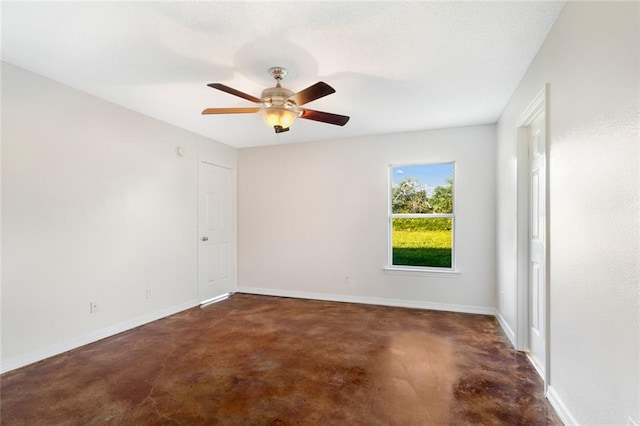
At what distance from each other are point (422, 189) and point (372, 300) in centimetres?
184

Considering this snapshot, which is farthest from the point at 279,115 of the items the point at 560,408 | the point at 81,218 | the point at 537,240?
the point at 560,408

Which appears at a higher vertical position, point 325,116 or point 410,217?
point 325,116

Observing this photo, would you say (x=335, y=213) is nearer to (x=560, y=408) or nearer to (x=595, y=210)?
(x=560, y=408)

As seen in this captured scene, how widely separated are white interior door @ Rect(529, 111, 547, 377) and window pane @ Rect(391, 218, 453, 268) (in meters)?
1.74

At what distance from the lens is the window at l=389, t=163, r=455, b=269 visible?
177 inches

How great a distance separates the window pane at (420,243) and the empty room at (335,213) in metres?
0.04

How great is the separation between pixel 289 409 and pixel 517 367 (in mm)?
1950

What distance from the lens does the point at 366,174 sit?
479cm

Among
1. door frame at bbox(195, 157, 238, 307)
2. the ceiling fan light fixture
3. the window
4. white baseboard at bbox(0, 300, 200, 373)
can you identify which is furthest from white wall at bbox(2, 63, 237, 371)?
the window

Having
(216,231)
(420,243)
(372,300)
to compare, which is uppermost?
(216,231)

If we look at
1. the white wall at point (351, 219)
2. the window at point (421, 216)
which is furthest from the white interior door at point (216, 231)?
the window at point (421, 216)

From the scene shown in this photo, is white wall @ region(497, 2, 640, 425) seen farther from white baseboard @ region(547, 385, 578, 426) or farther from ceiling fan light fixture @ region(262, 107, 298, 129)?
ceiling fan light fixture @ region(262, 107, 298, 129)

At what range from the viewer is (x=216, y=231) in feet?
16.7

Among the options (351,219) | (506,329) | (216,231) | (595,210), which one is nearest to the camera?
(595,210)
